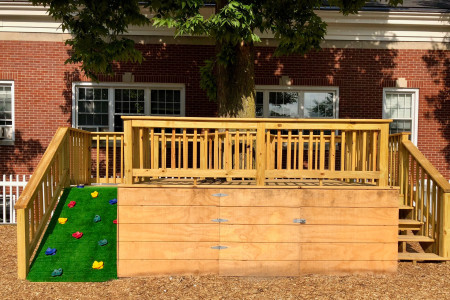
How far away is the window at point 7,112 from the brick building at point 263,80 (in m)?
0.03

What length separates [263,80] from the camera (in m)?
11.7

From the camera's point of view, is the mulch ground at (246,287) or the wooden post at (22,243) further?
the wooden post at (22,243)

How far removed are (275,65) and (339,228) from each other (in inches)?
260

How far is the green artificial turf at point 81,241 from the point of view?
6.07m

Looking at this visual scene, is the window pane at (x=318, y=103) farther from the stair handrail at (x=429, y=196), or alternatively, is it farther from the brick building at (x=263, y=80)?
the stair handrail at (x=429, y=196)

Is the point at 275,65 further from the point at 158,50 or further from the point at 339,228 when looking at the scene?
the point at 339,228

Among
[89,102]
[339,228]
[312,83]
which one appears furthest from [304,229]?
[89,102]

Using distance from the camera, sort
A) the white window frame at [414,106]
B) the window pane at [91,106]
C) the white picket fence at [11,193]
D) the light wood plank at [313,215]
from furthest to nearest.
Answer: the white window frame at [414,106], the window pane at [91,106], the white picket fence at [11,193], the light wood plank at [313,215]

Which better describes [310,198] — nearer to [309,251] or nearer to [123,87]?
[309,251]

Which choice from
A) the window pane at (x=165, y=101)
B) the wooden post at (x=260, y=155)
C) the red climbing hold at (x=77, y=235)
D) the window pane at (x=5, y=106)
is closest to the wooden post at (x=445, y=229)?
the wooden post at (x=260, y=155)

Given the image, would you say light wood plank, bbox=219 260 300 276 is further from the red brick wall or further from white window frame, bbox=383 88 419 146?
white window frame, bbox=383 88 419 146

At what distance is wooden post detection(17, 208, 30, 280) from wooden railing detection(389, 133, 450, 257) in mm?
6403

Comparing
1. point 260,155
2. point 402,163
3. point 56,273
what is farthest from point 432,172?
point 56,273

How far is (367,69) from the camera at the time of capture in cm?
1176
